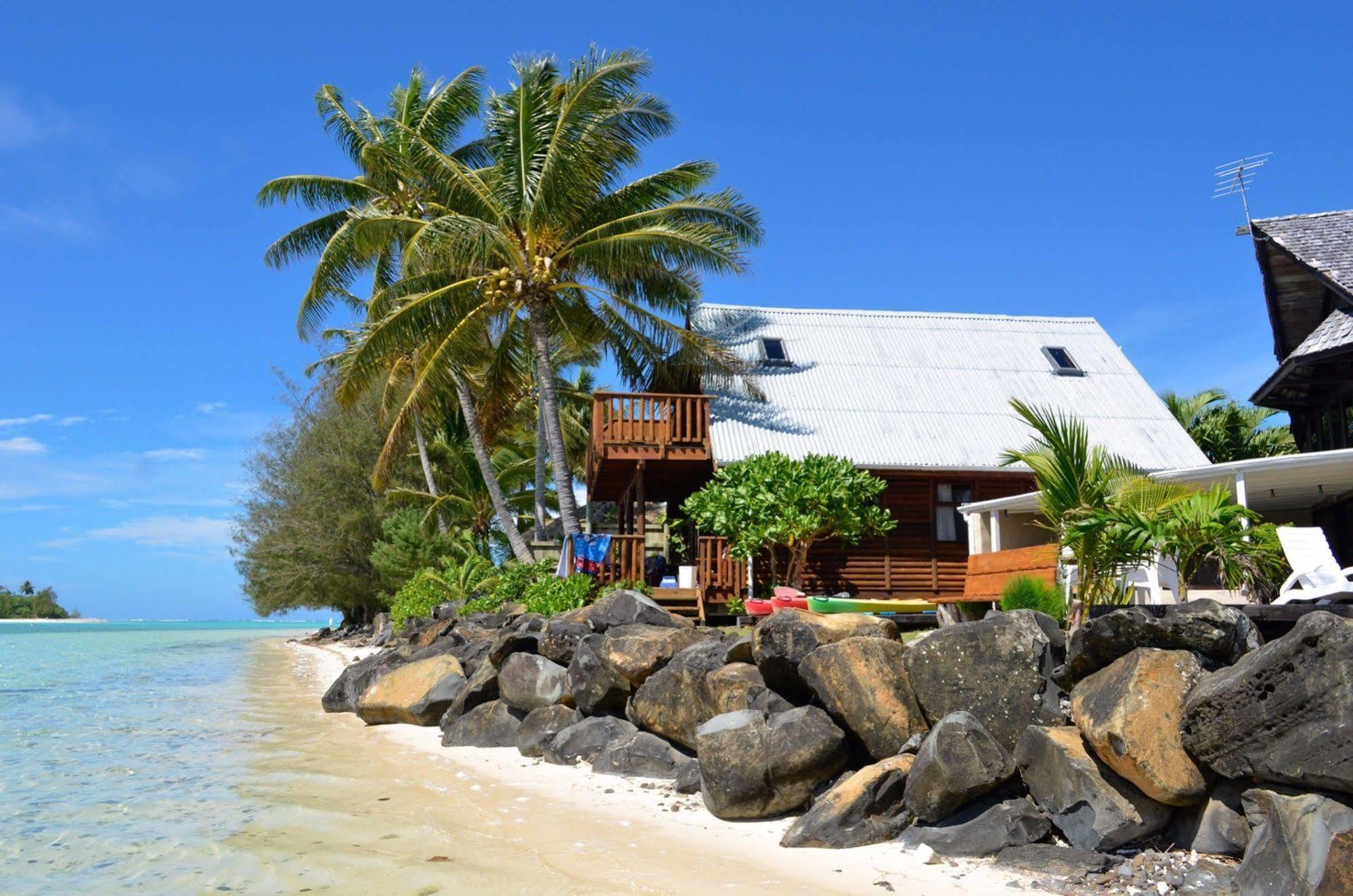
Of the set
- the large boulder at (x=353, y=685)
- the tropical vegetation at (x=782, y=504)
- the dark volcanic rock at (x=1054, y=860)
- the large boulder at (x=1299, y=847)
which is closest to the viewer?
the large boulder at (x=1299, y=847)

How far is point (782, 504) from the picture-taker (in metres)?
15.6

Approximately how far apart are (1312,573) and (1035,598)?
2.27 meters

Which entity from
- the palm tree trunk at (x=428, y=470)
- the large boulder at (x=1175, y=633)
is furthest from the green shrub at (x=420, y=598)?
the large boulder at (x=1175, y=633)

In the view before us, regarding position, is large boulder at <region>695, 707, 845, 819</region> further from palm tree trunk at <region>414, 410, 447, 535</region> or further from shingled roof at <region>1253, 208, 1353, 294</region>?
palm tree trunk at <region>414, 410, 447, 535</region>

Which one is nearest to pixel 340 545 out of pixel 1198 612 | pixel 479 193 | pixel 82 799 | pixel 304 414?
pixel 304 414

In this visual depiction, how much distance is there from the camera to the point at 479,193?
59.8ft

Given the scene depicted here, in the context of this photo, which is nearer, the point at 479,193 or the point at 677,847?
the point at 677,847

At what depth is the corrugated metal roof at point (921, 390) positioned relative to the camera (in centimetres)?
1859

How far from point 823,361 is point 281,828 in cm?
1560

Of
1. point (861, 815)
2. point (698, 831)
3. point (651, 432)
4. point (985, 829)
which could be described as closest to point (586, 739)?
point (698, 831)

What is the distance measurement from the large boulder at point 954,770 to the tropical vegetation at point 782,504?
870 centimetres

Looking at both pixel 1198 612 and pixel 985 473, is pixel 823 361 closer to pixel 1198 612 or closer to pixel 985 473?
pixel 985 473

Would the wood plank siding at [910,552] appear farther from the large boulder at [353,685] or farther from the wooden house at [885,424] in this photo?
the large boulder at [353,685]

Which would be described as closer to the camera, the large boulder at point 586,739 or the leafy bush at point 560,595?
the large boulder at point 586,739
